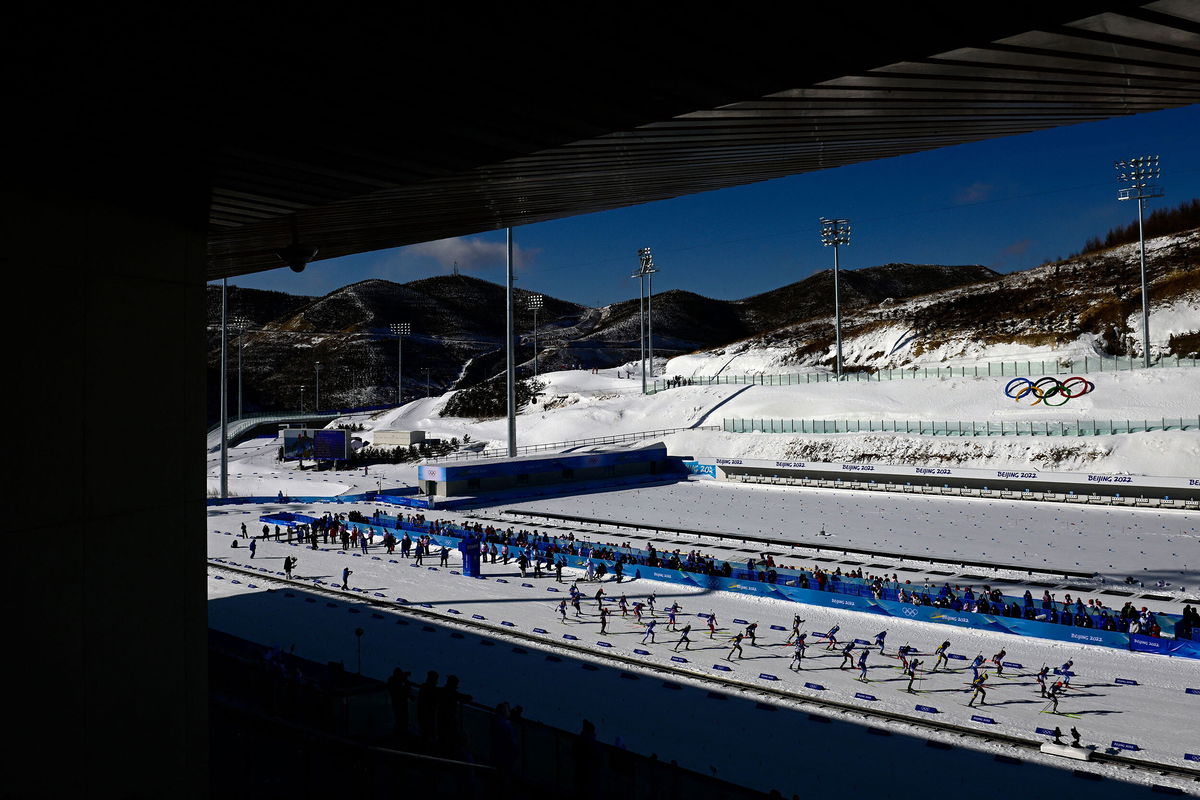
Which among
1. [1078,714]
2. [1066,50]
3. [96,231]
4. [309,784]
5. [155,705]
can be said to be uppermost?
[1066,50]

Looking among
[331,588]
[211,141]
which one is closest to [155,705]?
[211,141]

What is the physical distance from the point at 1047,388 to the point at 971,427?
6.34 meters

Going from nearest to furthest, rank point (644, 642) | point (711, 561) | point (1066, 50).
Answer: point (1066, 50) → point (644, 642) → point (711, 561)

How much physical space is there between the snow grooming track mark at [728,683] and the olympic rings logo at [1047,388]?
1520 inches

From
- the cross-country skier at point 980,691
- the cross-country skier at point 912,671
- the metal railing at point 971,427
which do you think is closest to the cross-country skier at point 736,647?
the cross-country skier at point 912,671

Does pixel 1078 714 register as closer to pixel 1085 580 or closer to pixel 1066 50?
pixel 1085 580

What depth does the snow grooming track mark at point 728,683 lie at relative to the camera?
1173 cm

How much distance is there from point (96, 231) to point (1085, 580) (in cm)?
2356

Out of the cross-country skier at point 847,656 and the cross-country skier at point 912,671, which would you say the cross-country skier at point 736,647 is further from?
the cross-country skier at point 912,671

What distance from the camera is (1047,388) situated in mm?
47625

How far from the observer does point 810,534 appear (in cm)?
2989

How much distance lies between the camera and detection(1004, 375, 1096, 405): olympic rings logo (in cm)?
4644

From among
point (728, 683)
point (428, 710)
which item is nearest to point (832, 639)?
point (728, 683)

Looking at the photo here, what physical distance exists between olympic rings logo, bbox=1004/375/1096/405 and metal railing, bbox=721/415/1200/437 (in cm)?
Answer: 374
